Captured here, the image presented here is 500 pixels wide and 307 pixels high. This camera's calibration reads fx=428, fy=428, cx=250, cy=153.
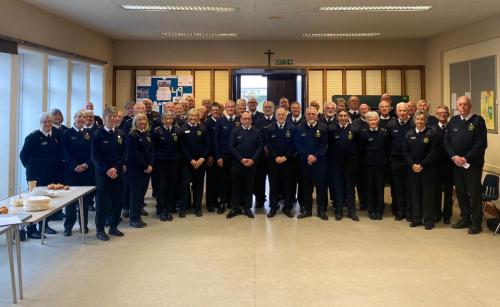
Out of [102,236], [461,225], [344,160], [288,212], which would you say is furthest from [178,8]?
[461,225]

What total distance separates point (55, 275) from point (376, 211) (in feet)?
14.4

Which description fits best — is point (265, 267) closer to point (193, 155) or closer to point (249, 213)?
point (249, 213)

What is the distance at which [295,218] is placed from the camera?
20.7 feet

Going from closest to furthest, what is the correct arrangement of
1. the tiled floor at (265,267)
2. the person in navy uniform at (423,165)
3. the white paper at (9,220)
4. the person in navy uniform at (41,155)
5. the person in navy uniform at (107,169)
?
the white paper at (9,220) → the tiled floor at (265,267) → the person in navy uniform at (107,169) → the person in navy uniform at (41,155) → the person in navy uniform at (423,165)

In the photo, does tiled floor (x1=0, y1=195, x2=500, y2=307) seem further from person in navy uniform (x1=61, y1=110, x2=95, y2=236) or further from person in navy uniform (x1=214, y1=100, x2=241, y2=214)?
person in navy uniform (x1=214, y1=100, x2=241, y2=214)

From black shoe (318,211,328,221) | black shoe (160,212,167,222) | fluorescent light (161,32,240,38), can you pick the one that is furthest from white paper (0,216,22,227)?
fluorescent light (161,32,240,38)

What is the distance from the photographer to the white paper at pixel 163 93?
33.4ft

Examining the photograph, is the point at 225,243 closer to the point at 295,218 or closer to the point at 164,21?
the point at 295,218

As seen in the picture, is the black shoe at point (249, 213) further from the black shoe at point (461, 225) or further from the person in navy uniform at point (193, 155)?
the black shoe at point (461, 225)

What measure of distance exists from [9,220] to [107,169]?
6.25 ft

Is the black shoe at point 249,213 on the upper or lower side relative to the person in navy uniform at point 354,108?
lower

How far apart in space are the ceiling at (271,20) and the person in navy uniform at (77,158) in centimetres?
224

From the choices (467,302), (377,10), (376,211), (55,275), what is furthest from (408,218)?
(55,275)

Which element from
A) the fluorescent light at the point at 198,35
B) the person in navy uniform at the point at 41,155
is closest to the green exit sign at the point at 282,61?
the fluorescent light at the point at 198,35
